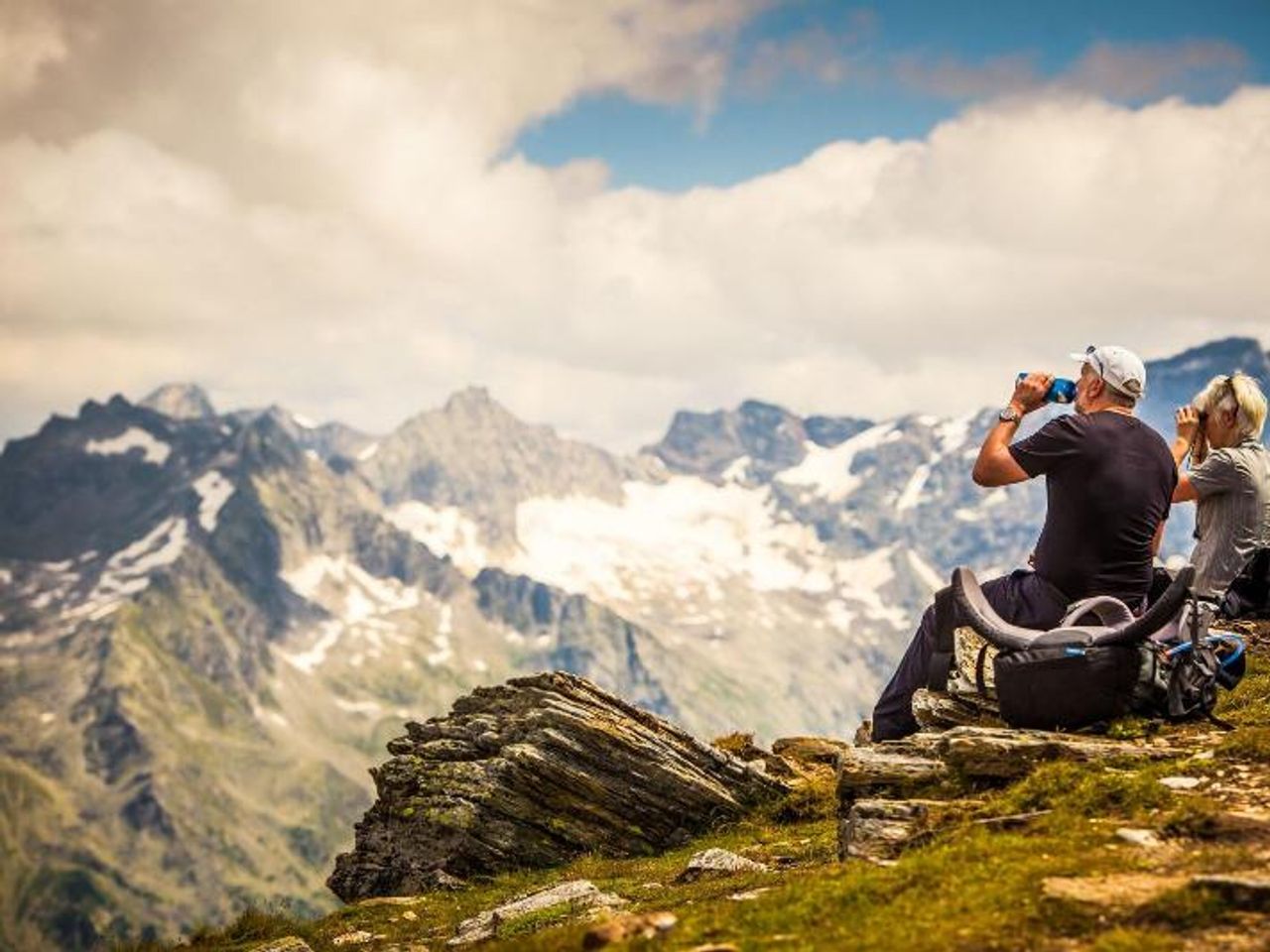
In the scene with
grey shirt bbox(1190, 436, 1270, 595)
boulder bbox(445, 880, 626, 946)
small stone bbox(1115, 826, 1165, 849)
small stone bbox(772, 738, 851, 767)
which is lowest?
boulder bbox(445, 880, 626, 946)


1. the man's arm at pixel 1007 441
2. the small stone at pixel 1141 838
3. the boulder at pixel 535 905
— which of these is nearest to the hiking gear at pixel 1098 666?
the man's arm at pixel 1007 441

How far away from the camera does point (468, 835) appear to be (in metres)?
25.3

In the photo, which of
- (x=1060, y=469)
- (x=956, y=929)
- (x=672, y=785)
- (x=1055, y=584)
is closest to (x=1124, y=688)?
(x=1055, y=584)

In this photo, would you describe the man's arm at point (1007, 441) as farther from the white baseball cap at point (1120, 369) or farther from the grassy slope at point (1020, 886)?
the grassy slope at point (1020, 886)

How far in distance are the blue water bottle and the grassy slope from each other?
4.71 m

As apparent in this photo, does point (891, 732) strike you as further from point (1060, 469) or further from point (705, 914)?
point (705, 914)

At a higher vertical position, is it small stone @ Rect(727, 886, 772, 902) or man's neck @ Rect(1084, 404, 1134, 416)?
man's neck @ Rect(1084, 404, 1134, 416)

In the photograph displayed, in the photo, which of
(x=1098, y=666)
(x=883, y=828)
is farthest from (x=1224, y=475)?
(x=883, y=828)

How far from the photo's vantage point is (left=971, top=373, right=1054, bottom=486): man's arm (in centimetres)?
1492

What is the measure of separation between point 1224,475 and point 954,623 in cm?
756

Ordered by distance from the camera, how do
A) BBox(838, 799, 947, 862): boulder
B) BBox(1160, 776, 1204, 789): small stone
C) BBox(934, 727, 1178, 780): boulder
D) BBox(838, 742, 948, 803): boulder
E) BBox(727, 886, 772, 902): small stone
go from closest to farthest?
BBox(1160, 776, 1204, 789): small stone, BBox(727, 886, 772, 902): small stone, BBox(838, 799, 947, 862): boulder, BBox(934, 727, 1178, 780): boulder, BBox(838, 742, 948, 803): boulder

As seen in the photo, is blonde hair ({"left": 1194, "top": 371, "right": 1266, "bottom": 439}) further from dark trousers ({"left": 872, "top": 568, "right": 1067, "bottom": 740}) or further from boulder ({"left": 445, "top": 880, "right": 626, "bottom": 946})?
boulder ({"left": 445, "top": 880, "right": 626, "bottom": 946})

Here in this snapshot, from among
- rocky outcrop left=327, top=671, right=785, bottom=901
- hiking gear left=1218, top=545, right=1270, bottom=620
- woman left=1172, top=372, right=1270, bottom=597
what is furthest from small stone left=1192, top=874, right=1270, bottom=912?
rocky outcrop left=327, top=671, right=785, bottom=901

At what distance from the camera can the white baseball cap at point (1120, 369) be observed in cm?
1525
